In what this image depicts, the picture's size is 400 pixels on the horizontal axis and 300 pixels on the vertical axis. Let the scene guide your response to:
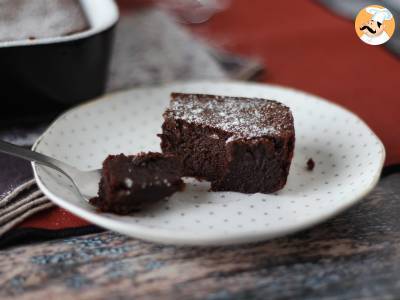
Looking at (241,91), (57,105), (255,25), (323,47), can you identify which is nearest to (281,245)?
(241,91)

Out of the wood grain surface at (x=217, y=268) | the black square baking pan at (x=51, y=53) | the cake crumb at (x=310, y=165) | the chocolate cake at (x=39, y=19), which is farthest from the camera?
the chocolate cake at (x=39, y=19)

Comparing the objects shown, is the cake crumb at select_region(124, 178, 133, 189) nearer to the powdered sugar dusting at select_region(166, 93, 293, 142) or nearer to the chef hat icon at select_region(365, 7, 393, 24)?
the powdered sugar dusting at select_region(166, 93, 293, 142)

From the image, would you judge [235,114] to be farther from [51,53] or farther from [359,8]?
[359,8]

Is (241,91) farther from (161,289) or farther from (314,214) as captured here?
(161,289)

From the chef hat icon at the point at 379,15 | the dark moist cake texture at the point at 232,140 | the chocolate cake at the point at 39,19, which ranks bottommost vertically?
the dark moist cake texture at the point at 232,140

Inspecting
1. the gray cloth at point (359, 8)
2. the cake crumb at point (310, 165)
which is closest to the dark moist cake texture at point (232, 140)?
the cake crumb at point (310, 165)

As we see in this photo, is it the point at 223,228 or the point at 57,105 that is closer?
the point at 223,228

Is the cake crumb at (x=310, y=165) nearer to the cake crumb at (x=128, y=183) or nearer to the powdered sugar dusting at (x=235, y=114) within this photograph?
the powdered sugar dusting at (x=235, y=114)
